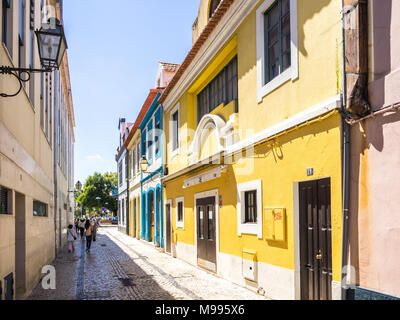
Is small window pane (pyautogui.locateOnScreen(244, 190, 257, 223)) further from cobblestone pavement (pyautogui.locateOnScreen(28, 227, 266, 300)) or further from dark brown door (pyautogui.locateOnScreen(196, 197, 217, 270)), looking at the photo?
dark brown door (pyautogui.locateOnScreen(196, 197, 217, 270))

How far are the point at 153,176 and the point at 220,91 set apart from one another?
33.4 feet

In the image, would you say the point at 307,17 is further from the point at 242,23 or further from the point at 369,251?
the point at 369,251

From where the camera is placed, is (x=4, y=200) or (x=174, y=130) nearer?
(x=4, y=200)

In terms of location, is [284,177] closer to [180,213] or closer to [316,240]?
[316,240]

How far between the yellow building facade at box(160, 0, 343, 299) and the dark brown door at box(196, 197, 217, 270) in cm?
5

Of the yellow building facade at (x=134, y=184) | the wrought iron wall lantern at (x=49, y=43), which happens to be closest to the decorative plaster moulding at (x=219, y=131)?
the wrought iron wall lantern at (x=49, y=43)

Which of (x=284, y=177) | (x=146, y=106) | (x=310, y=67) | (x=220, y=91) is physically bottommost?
(x=284, y=177)

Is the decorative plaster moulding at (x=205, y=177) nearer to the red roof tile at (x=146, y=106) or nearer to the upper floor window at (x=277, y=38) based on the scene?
the upper floor window at (x=277, y=38)

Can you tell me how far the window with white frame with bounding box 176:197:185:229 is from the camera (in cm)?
1582

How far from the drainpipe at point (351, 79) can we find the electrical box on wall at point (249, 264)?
3207mm

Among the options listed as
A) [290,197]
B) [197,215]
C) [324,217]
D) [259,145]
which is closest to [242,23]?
[259,145]

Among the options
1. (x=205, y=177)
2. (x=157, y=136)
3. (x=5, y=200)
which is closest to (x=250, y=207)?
(x=205, y=177)

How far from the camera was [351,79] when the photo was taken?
5816 mm

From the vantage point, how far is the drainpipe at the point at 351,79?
5730 mm
